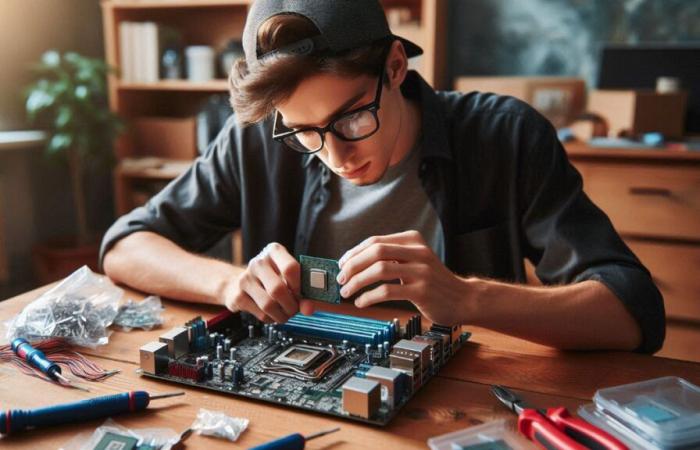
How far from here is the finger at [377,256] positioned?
2.91 feet

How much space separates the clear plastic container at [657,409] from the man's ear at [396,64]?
2.11ft

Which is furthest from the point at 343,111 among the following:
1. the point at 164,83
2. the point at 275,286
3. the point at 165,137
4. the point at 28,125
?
the point at 28,125

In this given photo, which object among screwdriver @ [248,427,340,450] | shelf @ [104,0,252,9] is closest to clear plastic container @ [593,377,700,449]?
screwdriver @ [248,427,340,450]

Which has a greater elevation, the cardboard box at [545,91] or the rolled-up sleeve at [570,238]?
the cardboard box at [545,91]

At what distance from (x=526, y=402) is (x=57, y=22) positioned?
311 cm

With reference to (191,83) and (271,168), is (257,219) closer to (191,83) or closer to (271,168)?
(271,168)

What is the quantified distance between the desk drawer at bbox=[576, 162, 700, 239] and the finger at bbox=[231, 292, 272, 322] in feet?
5.50

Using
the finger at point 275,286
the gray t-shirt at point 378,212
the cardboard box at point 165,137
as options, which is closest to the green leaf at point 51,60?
the cardboard box at point 165,137

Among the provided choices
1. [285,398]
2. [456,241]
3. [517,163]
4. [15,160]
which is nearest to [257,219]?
[456,241]

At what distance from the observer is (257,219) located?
153 centimetres

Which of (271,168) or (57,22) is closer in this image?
(271,168)

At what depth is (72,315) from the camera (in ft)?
3.39

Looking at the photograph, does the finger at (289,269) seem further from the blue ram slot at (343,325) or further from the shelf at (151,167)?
the shelf at (151,167)

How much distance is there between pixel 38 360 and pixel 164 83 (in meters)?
2.37
